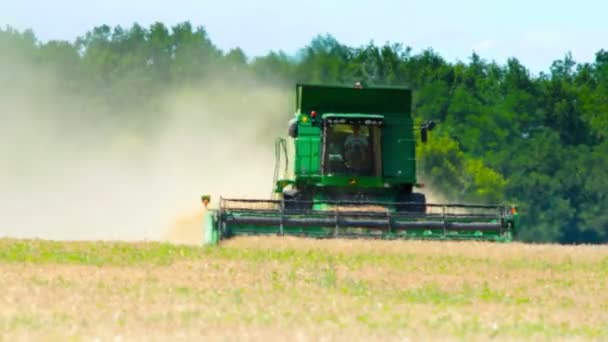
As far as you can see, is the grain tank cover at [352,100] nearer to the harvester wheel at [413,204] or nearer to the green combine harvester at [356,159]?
the green combine harvester at [356,159]

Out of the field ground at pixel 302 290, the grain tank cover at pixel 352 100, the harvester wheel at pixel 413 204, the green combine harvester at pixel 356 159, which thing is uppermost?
the grain tank cover at pixel 352 100

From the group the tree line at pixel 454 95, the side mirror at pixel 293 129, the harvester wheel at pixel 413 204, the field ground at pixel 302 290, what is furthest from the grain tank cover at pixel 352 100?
the tree line at pixel 454 95

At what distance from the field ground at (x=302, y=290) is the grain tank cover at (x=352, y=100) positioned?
4.84 metres

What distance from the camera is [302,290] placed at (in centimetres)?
1947

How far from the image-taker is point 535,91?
8881 cm

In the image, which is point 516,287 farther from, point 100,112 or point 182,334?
point 100,112

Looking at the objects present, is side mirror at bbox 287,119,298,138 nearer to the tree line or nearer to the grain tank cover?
the grain tank cover

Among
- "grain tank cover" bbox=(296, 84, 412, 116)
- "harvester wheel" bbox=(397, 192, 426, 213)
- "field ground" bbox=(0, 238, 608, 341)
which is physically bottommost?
"field ground" bbox=(0, 238, 608, 341)

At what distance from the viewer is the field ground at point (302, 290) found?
14969mm

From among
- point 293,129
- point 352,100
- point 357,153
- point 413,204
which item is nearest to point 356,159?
point 357,153

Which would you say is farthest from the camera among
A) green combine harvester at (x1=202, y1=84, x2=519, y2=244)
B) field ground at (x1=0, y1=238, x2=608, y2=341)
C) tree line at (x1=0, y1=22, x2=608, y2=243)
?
tree line at (x1=0, y1=22, x2=608, y2=243)

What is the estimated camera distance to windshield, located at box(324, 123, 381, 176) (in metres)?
31.8

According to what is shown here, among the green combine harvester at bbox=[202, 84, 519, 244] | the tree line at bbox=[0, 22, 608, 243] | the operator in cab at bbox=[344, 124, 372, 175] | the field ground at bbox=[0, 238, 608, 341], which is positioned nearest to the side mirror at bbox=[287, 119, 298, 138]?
the green combine harvester at bbox=[202, 84, 519, 244]

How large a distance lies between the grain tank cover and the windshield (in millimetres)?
475
